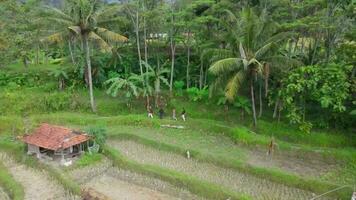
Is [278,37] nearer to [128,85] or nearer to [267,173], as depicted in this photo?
[267,173]

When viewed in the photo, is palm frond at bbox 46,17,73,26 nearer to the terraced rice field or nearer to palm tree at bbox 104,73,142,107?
palm tree at bbox 104,73,142,107

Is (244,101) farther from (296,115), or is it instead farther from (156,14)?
(156,14)

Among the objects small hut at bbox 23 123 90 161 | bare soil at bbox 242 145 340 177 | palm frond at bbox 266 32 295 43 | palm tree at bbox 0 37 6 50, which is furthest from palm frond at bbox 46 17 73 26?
bare soil at bbox 242 145 340 177

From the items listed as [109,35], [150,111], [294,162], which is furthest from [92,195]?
[109,35]

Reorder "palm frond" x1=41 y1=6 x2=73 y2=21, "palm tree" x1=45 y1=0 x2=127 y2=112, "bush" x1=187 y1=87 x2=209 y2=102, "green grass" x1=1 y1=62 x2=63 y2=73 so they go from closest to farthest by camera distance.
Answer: "palm tree" x1=45 y1=0 x2=127 y2=112, "palm frond" x1=41 y1=6 x2=73 y2=21, "bush" x1=187 y1=87 x2=209 y2=102, "green grass" x1=1 y1=62 x2=63 y2=73

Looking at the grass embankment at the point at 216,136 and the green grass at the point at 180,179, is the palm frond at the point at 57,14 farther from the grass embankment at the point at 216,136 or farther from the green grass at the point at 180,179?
the green grass at the point at 180,179

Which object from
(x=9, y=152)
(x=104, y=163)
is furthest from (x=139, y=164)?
(x=9, y=152)
